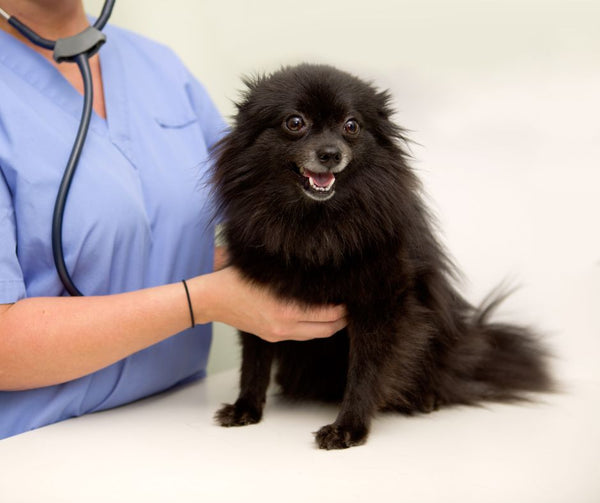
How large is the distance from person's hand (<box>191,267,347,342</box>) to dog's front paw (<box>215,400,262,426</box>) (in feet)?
0.57

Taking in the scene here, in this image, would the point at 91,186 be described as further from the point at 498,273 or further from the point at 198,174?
the point at 498,273

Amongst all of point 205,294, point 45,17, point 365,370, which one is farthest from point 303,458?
point 45,17

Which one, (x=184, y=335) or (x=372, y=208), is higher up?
(x=372, y=208)

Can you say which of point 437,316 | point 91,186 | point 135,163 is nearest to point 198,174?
point 135,163

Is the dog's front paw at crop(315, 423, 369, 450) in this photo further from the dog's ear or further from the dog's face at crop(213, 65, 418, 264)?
the dog's ear

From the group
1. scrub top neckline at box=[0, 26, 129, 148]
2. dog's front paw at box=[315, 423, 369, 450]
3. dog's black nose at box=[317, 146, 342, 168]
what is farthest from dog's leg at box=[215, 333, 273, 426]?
scrub top neckline at box=[0, 26, 129, 148]

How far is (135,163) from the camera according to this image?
5.26ft

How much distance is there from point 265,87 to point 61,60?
1.54 ft

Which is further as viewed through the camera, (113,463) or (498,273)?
(498,273)

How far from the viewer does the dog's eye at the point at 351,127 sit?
1.35 m

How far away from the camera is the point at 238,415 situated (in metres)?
1.48

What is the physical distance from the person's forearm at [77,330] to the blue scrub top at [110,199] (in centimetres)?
7

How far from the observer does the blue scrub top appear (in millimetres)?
1378

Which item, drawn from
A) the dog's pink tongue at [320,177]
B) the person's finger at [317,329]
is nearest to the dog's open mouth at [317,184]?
the dog's pink tongue at [320,177]
